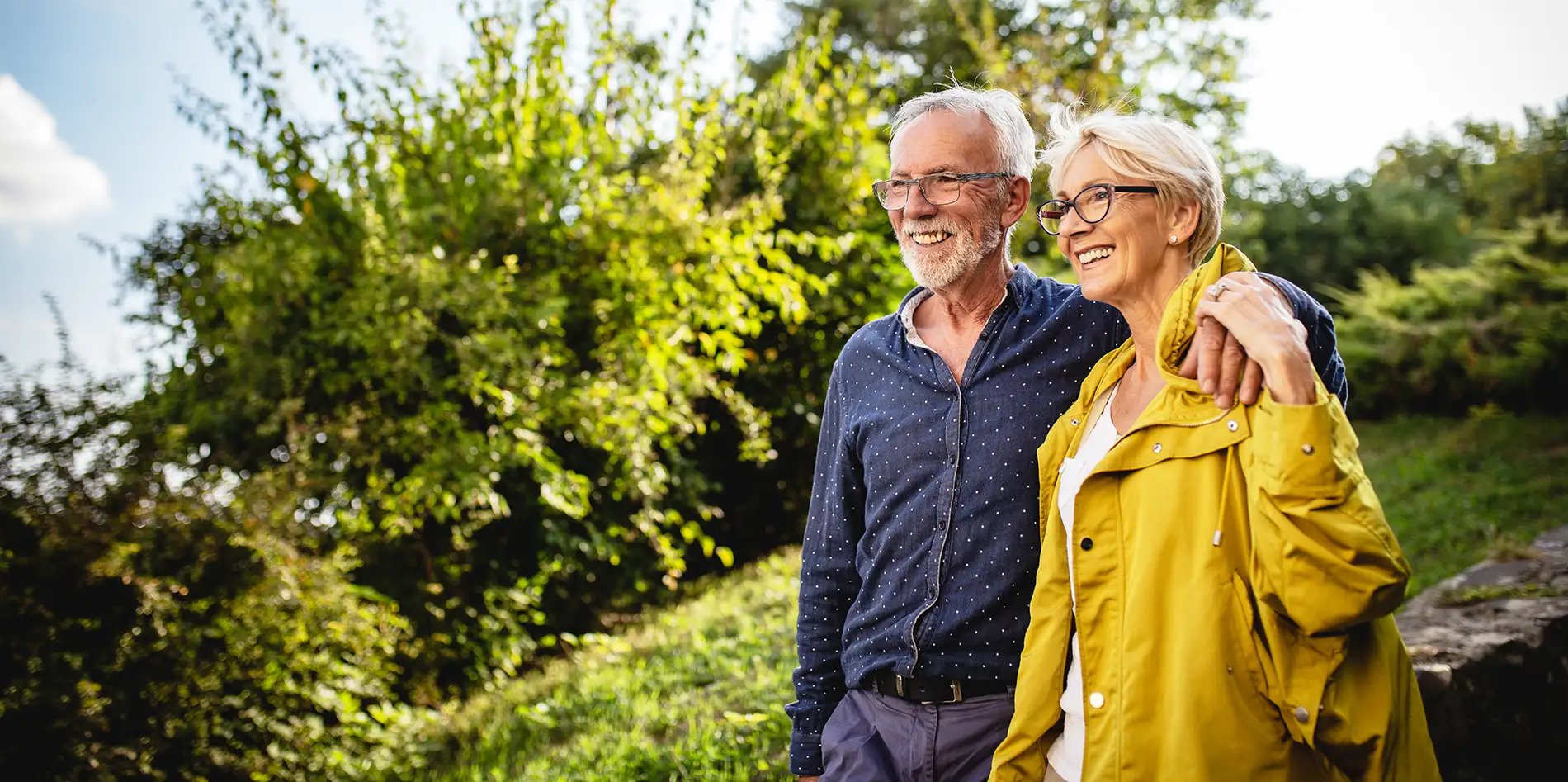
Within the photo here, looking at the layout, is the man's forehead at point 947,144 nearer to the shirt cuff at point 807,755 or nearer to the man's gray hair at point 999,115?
the man's gray hair at point 999,115

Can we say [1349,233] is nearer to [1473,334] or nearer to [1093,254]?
[1473,334]

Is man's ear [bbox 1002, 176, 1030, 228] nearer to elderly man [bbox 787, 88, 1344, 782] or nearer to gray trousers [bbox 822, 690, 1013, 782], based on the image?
elderly man [bbox 787, 88, 1344, 782]

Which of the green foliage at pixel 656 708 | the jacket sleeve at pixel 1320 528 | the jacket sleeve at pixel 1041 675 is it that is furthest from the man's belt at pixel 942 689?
the green foliage at pixel 656 708

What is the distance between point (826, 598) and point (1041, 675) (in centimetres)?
80

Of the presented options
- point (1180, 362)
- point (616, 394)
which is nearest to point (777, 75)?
point (616, 394)

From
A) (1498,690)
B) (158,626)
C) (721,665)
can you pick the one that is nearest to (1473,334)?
(1498,690)

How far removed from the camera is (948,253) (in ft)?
7.98

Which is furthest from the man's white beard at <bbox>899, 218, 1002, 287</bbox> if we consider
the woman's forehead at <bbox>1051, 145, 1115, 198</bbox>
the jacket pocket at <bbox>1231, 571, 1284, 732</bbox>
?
the jacket pocket at <bbox>1231, 571, 1284, 732</bbox>

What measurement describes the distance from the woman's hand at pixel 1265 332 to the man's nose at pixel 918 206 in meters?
0.86

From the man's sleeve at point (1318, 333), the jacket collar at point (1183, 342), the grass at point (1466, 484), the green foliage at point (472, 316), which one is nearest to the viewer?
the jacket collar at point (1183, 342)

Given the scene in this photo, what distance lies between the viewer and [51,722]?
4223 mm

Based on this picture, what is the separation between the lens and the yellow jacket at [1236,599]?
144 cm

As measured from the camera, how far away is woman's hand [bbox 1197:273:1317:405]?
4.99 ft

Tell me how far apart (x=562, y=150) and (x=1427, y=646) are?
5.05 m
